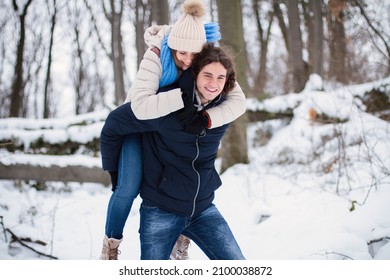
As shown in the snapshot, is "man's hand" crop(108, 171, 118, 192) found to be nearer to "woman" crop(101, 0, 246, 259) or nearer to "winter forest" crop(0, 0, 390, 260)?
"woman" crop(101, 0, 246, 259)

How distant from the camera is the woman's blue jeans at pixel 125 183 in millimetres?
1950

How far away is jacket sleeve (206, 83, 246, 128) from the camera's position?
5.92 feet

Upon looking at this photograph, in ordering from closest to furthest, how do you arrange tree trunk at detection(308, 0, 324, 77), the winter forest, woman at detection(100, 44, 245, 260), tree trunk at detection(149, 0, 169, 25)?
woman at detection(100, 44, 245, 260) < the winter forest < tree trunk at detection(149, 0, 169, 25) < tree trunk at detection(308, 0, 324, 77)

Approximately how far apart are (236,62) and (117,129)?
3.03 m

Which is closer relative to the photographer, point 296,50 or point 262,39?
point 296,50

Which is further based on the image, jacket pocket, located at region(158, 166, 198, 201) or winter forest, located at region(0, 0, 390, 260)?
winter forest, located at region(0, 0, 390, 260)

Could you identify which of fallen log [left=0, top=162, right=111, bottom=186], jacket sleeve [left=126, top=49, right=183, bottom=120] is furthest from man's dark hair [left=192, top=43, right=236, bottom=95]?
fallen log [left=0, top=162, right=111, bottom=186]

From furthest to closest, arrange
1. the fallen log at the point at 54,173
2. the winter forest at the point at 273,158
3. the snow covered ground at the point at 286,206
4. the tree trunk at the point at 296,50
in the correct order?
the tree trunk at the point at 296,50, the fallen log at the point at 54,173, the winter forest at the point at 273,158, the snow covered ground at the point at 286,206

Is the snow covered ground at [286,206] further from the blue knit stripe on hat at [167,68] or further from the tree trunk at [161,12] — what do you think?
the tree trunk at [161,12]

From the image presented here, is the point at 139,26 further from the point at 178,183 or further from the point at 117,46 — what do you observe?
the point at 178,183

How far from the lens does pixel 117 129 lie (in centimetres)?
190

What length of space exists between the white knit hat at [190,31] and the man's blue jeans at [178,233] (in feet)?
2.99

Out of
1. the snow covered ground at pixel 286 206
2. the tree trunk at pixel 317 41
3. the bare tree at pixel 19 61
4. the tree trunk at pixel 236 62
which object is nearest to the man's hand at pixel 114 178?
the snow covered ground at pixel 286 206

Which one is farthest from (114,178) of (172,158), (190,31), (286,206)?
(286,206)
